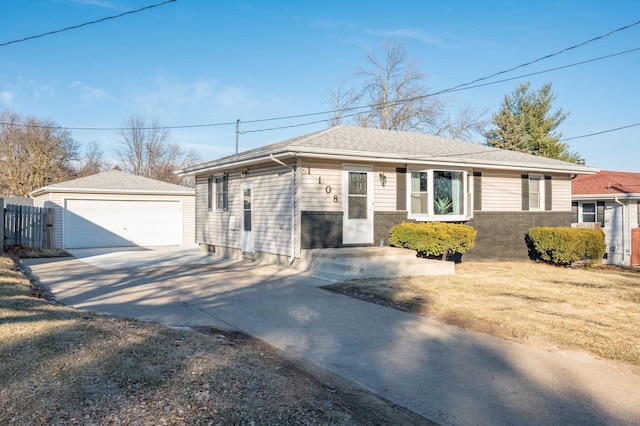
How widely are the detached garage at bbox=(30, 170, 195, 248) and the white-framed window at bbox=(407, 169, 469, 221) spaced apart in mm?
12604

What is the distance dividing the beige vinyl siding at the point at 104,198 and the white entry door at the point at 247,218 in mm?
8867

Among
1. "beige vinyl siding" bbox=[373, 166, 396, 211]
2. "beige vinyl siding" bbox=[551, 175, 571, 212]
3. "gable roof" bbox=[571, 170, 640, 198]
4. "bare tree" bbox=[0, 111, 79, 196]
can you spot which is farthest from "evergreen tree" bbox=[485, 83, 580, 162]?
"bare tree" bbox=[0, 111, 79, 196]

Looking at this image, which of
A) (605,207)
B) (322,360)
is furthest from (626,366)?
(605,207)

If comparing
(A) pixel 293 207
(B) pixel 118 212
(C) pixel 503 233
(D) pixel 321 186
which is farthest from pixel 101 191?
(C) pixel 503 233

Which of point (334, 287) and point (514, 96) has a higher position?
point (514, 96)

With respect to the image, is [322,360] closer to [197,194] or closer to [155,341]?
[155,341]

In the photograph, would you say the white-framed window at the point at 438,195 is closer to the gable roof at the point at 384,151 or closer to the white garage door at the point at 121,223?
the gable roof at the point at 384,151

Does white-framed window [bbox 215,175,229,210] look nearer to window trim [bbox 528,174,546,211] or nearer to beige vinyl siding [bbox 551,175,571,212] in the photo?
window trim [bbox 528,174,546,211]

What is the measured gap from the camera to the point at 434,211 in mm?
14898

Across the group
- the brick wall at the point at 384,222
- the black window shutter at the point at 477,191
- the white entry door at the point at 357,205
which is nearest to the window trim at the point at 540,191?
the black window shutter at the point at 477,191

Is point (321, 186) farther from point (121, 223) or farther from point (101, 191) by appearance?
point (121, 223)

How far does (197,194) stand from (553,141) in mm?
26990

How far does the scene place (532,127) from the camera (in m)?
36.9

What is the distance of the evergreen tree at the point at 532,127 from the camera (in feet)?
120
